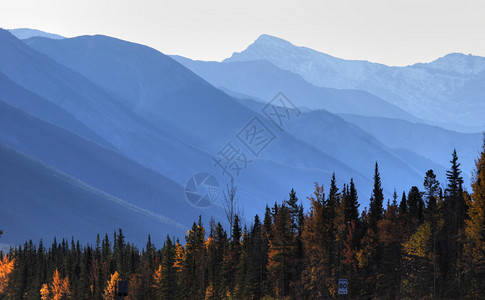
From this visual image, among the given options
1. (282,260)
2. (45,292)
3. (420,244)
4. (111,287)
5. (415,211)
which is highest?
(415,211)

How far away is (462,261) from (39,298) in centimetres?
13555

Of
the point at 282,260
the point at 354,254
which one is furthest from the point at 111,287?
the point at 354,254

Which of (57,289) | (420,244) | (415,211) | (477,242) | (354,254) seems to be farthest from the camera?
(57,289)

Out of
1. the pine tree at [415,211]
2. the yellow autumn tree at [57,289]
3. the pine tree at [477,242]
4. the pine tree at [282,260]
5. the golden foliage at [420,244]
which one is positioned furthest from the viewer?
the yellow autumn tree at [57,289]

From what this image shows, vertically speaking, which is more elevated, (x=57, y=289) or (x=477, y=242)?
(x=57, y=289)

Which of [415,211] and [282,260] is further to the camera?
[415,211]

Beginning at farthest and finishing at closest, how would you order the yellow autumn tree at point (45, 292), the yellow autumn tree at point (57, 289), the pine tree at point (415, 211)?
the yellow autumn tree at point (45, 292) < the yellow autumn tree at point (57, 289) < the pine tree at point (415, 211)

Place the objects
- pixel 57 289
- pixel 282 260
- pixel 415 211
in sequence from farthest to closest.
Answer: pixel 57 289
pixel 415 211
pixel 282 260

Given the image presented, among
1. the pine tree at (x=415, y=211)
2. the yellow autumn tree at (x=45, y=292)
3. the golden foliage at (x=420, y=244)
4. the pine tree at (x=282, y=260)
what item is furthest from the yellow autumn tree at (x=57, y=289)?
the golden foliage at (x=420, y=244)

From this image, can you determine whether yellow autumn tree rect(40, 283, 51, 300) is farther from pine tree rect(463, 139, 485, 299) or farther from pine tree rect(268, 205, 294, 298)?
pine tree rect(463, 139, 485, 299)

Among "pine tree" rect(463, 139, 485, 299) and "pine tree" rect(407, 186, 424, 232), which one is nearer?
"pine tree" rect(463, 139, 485, 299)

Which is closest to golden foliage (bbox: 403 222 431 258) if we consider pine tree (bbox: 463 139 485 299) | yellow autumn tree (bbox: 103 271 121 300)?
pine tree (bbox: 463 139 485 299)

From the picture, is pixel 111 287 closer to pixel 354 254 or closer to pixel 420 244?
pixel 354 254

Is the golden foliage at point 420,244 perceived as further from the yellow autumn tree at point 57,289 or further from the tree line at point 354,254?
the yellow autumn tree at point 57,289
